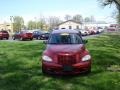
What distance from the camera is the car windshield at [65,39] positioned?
13.6 m

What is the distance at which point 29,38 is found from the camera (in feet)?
158

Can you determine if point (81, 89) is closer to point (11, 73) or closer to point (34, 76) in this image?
point (34, 76)

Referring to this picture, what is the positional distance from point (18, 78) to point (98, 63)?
5.03m

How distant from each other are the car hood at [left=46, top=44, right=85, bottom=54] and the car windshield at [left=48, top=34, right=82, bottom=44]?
68 centimetres

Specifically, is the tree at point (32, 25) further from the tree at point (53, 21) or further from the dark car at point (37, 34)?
the dark car at point (37, 34)

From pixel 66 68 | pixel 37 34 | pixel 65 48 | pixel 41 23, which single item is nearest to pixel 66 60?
pixel 66 68

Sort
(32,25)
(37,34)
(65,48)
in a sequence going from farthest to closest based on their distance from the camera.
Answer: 1. (32,25)
2. (37,34)
3. (65,48)

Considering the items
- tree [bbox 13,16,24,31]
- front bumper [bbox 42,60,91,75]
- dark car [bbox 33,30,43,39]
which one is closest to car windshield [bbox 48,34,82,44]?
front bumper [bbox 42,60,91,75]

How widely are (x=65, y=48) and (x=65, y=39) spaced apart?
1.40m

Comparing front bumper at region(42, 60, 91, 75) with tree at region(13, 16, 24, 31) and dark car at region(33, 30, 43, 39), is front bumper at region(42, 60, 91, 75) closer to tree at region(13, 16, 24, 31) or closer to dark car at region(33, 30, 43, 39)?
dark car at region(33, 30, 43, 39)

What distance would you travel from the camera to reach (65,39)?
1372 centimetres

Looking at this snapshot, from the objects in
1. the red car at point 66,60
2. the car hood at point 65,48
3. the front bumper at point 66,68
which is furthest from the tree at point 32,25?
the front bumper at point 66,68

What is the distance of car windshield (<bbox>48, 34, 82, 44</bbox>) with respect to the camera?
13.6 metres

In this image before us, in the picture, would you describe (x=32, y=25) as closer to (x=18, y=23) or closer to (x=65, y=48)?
(x=18, y=23)
